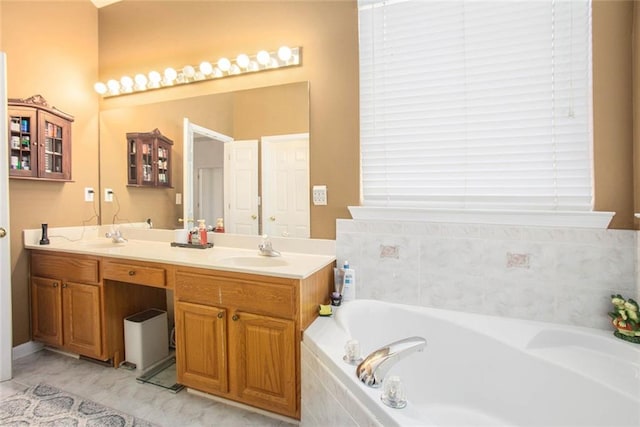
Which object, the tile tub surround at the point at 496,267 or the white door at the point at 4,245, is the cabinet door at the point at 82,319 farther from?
the tile tub surround at the point at 496,267

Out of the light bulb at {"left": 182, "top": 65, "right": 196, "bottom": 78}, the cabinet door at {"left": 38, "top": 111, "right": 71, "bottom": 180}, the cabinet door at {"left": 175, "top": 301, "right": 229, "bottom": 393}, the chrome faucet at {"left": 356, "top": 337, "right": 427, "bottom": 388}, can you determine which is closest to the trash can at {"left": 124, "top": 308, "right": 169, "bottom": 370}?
the cabinet door at {"left": 175, "top": 301, "right": 229, "bottom": 393}

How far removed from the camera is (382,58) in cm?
187

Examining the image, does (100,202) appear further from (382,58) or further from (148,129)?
(382,58)

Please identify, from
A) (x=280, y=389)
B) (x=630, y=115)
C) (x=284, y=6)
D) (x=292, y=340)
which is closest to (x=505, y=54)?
(x=630, y=115)

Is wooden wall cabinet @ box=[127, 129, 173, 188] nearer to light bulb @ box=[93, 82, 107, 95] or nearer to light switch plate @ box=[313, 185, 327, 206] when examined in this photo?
light bulb @ box=[93, 82, 107, 95]

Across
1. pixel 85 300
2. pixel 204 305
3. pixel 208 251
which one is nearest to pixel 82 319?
pixel 85 300

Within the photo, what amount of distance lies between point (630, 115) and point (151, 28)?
10.5 ft

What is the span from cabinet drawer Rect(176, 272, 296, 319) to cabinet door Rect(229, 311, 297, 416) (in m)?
0.05

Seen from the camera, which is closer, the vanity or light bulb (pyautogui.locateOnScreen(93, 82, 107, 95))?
the vanity

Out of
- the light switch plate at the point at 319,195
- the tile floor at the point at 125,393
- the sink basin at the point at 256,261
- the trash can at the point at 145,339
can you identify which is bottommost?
the tile floor at the point at 125,393

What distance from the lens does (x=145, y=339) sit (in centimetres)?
207

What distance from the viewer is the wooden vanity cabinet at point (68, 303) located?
202cm

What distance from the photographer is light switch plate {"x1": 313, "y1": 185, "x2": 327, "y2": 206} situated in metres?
1.99

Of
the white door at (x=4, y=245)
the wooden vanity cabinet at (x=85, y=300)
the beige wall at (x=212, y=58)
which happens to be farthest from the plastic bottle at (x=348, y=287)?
the white door at (x=4, y=245)
